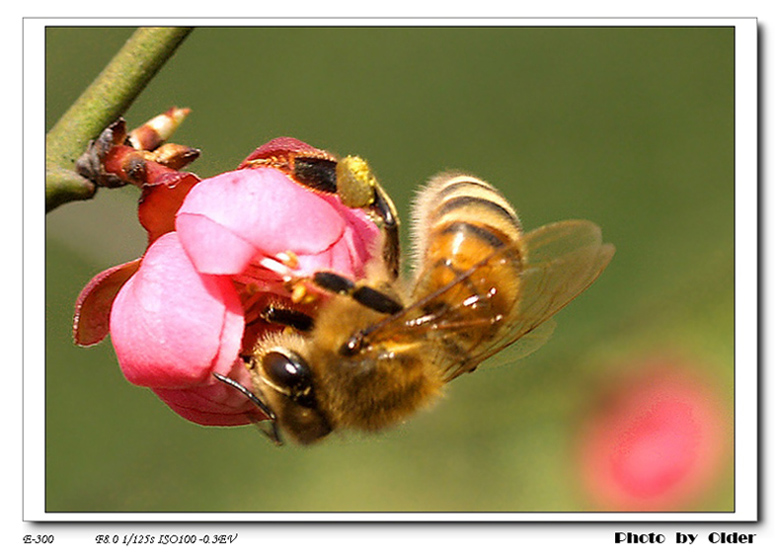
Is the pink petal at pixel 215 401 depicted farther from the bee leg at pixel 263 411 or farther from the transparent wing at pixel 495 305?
the transparent wing at pixel 495 305

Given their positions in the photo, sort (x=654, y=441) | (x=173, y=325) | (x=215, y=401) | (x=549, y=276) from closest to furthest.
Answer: (x=173, y=325), (x=215, y=401), (x=549, y=276), (x=654, y=441)

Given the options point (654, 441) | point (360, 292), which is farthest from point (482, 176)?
point (360, 292)

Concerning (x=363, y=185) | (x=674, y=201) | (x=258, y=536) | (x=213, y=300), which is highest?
(x=674, y=201)

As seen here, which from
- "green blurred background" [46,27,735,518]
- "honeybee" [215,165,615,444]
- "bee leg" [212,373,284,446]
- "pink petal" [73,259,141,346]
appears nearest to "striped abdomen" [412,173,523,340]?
"honeybee" [215,165,615,444]

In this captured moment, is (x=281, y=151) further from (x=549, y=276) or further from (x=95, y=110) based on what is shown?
(x=549, y=276)

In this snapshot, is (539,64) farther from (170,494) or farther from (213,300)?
(213,300)

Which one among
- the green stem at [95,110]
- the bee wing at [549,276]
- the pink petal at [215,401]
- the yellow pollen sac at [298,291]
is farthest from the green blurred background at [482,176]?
the yellow pollen sac at [298,291]

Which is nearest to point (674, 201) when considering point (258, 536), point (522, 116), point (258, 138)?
point (522, 116)
